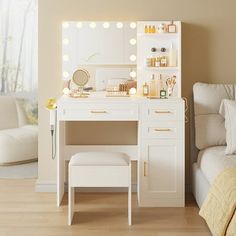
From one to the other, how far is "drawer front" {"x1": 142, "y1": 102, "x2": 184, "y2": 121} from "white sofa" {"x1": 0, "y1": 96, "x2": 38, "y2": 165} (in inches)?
85.1

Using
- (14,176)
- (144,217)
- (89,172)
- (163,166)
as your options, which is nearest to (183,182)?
(163,166)

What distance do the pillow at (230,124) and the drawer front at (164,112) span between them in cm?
35

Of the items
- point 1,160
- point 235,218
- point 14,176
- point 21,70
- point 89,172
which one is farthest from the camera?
point 21,70

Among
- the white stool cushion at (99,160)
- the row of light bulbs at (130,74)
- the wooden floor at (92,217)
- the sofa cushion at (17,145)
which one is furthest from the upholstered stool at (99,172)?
the sofa cushion at (17,145)

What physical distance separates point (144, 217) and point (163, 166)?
489 mm

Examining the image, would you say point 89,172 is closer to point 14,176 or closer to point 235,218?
point 235,218

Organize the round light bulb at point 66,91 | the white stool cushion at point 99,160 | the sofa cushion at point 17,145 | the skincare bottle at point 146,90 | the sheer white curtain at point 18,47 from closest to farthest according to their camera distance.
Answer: the white stool cushion at point 99,160 < the skincare bottle at point 146,90 < the round light bulb at point 66,91 < the sofa cushion at point 17,145 < the sheer white curtain at point 18,47

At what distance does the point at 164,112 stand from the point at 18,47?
291cm

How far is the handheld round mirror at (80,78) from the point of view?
16.5 ft

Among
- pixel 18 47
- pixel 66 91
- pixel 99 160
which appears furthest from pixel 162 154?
pixel 18 47

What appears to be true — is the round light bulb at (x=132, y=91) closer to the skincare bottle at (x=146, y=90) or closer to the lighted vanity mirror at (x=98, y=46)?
the skincare bottle at (x=146, y=90)

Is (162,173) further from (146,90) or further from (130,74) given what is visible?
(130,74)

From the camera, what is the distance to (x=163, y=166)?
4727 millimetres

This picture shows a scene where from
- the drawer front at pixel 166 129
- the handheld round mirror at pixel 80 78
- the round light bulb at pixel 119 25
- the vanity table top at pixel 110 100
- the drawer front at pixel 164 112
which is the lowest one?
the drawer front at pixel 166 129
